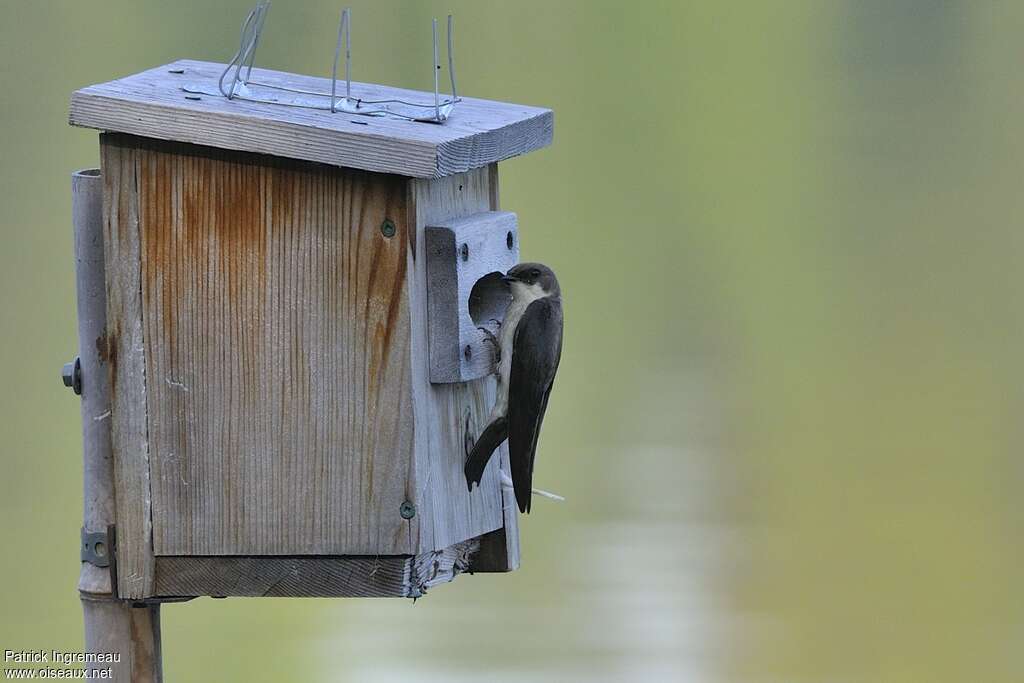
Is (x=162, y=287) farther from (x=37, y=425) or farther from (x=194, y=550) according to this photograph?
(x=37, y=425)

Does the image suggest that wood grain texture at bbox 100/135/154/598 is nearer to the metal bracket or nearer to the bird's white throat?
the metal bracket

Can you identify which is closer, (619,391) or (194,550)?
(194,550)

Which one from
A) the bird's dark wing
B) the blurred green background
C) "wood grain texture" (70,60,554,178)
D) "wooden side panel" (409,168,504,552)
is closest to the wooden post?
"wood grain texture" (70,60,554,178)

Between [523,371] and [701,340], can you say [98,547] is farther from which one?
[701,340]

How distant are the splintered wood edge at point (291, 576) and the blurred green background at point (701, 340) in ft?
12.2

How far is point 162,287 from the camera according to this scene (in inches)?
109

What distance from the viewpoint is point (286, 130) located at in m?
2.66

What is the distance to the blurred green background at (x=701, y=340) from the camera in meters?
6.92

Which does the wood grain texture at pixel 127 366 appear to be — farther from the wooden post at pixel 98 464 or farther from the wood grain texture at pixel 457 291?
the wood grain texture at pixel 457 291

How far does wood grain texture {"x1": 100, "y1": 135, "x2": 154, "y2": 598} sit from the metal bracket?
17 millimetres

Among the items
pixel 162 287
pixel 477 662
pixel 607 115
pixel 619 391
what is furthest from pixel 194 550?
pixel 607 115

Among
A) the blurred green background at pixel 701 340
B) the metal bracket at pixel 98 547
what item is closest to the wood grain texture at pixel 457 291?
the metal bracket at pixel 98 547

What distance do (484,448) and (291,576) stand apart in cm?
40

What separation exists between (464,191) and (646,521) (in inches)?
186
